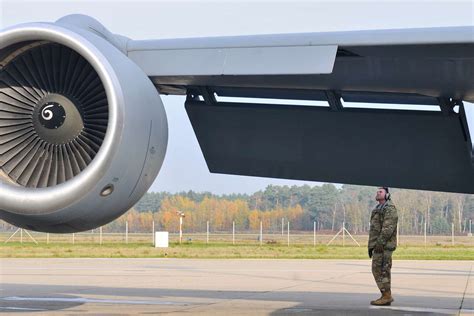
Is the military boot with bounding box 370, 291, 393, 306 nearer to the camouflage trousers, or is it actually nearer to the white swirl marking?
the camouflage trousers

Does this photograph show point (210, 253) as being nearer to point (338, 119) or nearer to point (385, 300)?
point (385, 300)

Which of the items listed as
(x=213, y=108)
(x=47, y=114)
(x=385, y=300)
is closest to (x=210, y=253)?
(x=385, y=300)

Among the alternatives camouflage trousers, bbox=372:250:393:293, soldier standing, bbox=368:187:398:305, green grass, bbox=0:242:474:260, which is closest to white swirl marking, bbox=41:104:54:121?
soldier standing, bbox=368:187:398:305

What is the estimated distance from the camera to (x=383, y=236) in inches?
543

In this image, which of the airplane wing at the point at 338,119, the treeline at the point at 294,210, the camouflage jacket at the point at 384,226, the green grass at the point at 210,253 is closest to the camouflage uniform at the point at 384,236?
the camouflage jacket at the point at 384,226

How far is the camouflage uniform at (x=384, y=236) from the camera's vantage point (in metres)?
13.7

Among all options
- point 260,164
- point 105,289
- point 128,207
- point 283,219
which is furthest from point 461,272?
point 283,219

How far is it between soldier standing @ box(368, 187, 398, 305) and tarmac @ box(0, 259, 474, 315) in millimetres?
511

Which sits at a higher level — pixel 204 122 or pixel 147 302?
pixel 204 122

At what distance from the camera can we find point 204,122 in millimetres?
10312

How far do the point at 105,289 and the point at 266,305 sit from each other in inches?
185

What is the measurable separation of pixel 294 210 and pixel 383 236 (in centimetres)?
6002

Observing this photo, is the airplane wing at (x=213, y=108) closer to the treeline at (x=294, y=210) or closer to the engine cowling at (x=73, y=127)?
the engine cowling at (x=73, y=127)

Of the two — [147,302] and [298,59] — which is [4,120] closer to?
[298,59]
